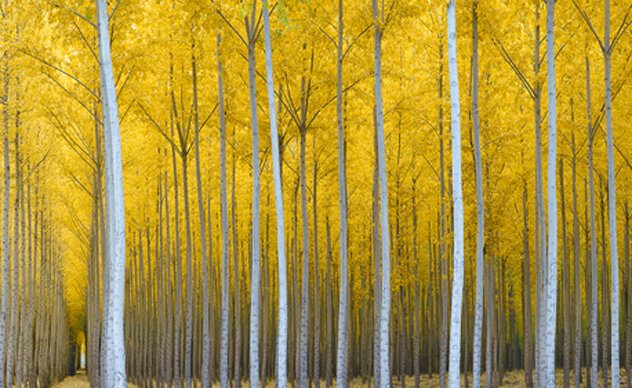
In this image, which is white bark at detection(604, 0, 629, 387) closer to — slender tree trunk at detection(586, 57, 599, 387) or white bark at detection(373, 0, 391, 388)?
slender tree trunk at detection(586, 57, 599, 387)

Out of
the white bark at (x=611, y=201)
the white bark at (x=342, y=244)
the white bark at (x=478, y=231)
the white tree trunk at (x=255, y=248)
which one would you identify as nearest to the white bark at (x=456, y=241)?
the white bark at (x=478, y=231)

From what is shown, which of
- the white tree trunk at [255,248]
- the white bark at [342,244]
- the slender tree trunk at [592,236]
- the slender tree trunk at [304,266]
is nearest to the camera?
the white tree trunk at [255,248]

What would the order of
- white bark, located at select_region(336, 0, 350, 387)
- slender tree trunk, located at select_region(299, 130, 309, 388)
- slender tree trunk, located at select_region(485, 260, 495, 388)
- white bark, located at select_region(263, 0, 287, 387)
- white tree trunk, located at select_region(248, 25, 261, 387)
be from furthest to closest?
slender tree trunk, located at select_region(485, 260, 495, 388) < slender tree trunk, located at select_region(299, 130, 309, 388) < white bark, located at select_region(336, 0, 350, 387) < white tree trunk, located at select_region(248, 25, 261, 387) < white bark, located at select_region(263, 0, 287, 387)

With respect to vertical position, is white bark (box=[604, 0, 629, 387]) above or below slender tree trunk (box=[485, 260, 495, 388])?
above

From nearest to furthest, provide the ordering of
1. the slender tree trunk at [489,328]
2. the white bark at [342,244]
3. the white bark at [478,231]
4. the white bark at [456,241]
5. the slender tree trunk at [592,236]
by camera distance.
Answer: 1. the white bark at [456,241]
2. the white bark at [478,231]
3. the white bark at [342,244]
4. the slender tree trunk at [592,236]
5. the slender tree trunk at [489,328]

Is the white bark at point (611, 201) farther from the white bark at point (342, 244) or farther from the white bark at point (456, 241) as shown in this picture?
the white bark at point (342, 244)

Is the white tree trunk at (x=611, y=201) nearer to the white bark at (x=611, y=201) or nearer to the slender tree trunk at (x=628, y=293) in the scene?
the white bark at (x=611, y=201)

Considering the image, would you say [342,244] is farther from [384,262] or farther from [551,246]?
[551,246]

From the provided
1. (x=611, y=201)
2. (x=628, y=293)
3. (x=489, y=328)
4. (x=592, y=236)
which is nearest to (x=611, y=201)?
(x=611, y=201)

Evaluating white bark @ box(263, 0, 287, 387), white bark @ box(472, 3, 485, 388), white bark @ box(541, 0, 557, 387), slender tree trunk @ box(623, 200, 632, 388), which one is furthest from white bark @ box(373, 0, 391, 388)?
slender tree trunk @ box(623, 200, 632, 388)

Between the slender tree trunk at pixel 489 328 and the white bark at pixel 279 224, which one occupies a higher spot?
the white bark at pixel 279 224

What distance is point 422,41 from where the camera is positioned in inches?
565

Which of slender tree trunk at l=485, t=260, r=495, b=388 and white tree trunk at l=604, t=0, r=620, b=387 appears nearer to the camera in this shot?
white tree trunk at l=604, t=0, r=620, b=387

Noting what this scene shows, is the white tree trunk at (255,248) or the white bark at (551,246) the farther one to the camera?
the white tree trunk at (255,248)
